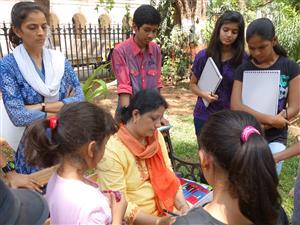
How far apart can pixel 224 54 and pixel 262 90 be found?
0.52m

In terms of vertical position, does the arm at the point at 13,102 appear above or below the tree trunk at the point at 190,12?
below

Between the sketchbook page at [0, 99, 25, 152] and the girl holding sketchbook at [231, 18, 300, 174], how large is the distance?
153 cm

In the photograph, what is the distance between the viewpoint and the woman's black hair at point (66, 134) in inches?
55.7

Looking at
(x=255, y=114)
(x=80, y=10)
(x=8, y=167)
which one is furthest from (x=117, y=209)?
(x=80, y=10)

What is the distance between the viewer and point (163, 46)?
799 cm

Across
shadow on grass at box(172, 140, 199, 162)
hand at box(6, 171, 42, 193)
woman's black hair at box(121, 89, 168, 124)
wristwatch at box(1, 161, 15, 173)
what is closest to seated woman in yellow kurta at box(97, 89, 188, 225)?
woman's black hair at box(121, 89, 168, 124)

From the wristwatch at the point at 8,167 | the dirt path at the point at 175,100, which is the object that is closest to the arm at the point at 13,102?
the wristwatch at the point at 8,167

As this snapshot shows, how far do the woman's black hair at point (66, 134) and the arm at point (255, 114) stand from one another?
1203 millimetres

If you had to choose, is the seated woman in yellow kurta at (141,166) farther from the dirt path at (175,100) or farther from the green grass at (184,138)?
the dirt path at (175,100)

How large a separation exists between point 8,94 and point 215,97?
4.92 ft

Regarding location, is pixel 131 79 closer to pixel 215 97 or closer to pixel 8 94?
pixel 215 97

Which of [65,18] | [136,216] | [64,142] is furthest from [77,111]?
[65,18]

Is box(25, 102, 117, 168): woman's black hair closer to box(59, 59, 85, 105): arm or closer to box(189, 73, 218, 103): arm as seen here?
box(59, 59, 85, 105): arm

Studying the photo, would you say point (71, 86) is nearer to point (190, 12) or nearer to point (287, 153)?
point (287, 153)
